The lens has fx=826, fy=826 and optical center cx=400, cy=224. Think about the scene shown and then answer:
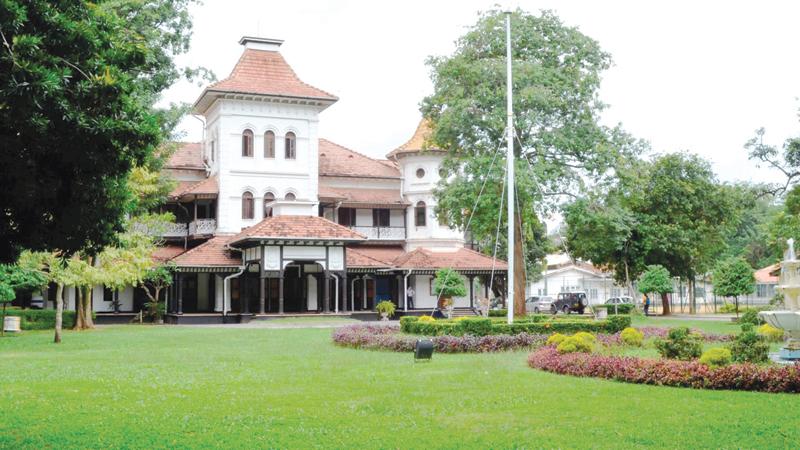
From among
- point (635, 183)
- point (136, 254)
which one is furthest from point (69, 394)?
point (635, 183)

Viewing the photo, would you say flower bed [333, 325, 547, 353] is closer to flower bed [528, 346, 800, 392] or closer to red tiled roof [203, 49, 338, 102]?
flower bed [528, 346, 800, 392]

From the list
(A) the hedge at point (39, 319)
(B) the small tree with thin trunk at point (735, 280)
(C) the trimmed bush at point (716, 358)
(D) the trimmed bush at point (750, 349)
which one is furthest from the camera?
(B) the small tree with thin trunk at point (735, 280)

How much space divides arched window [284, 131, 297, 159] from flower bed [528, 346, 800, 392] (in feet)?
99.5

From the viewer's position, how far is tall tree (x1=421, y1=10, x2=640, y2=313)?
98.3 feet

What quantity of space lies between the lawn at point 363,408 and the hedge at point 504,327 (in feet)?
12.3

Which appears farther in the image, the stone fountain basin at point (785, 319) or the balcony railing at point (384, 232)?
the balcony railing at point (384, 232)

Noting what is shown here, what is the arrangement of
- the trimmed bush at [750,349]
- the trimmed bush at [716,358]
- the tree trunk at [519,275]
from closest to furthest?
1. the trimmed bush at [716,358]
2. the trimmed bush at [750,349]
3. the tree trunk at [519,275]

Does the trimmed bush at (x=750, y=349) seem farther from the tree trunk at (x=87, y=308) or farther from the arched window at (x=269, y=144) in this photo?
the arched window at (x=269, y=144)

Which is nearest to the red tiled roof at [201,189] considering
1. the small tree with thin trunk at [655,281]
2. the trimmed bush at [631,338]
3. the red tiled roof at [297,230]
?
the red tiled roof at [297,230]

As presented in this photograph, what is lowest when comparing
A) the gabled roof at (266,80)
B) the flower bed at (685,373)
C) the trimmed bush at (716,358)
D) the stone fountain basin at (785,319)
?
the flower bed at (685,373)

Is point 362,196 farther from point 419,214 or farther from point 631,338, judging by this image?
point 631,338

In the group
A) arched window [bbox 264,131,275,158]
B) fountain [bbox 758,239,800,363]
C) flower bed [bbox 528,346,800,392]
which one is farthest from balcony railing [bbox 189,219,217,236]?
fountain [bbox 758,239,800,363]

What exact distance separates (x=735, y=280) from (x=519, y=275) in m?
11.8

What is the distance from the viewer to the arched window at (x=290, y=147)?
43.8 m
